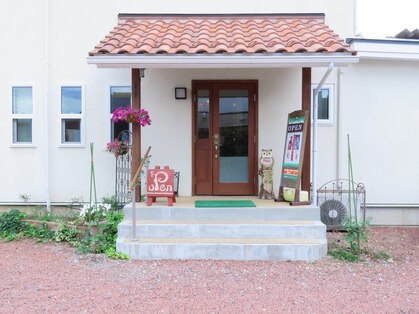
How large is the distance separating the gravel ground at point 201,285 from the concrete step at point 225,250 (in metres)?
0.13

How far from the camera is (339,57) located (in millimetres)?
5391

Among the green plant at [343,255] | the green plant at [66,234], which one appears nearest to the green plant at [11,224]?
the green plant at [66,234]

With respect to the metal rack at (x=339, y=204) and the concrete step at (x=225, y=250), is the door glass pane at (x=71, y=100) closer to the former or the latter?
the concrete step at (x=225, y=250)

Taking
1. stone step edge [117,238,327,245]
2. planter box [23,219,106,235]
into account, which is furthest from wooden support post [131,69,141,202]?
stone step edge [117,238,327,245]

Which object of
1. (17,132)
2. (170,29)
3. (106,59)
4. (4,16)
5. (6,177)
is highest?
(4,16)

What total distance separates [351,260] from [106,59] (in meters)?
4.81

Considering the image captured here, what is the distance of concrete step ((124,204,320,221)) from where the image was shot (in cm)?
560

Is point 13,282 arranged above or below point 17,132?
below

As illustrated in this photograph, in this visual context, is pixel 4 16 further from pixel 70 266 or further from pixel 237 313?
pixel 237 313

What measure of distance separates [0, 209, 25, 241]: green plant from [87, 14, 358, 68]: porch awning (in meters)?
3.29

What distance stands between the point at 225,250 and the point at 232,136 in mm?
2862

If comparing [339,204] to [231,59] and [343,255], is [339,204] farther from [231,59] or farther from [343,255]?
[231,59]

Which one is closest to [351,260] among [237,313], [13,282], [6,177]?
[237,313]

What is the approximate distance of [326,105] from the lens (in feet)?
23.7
